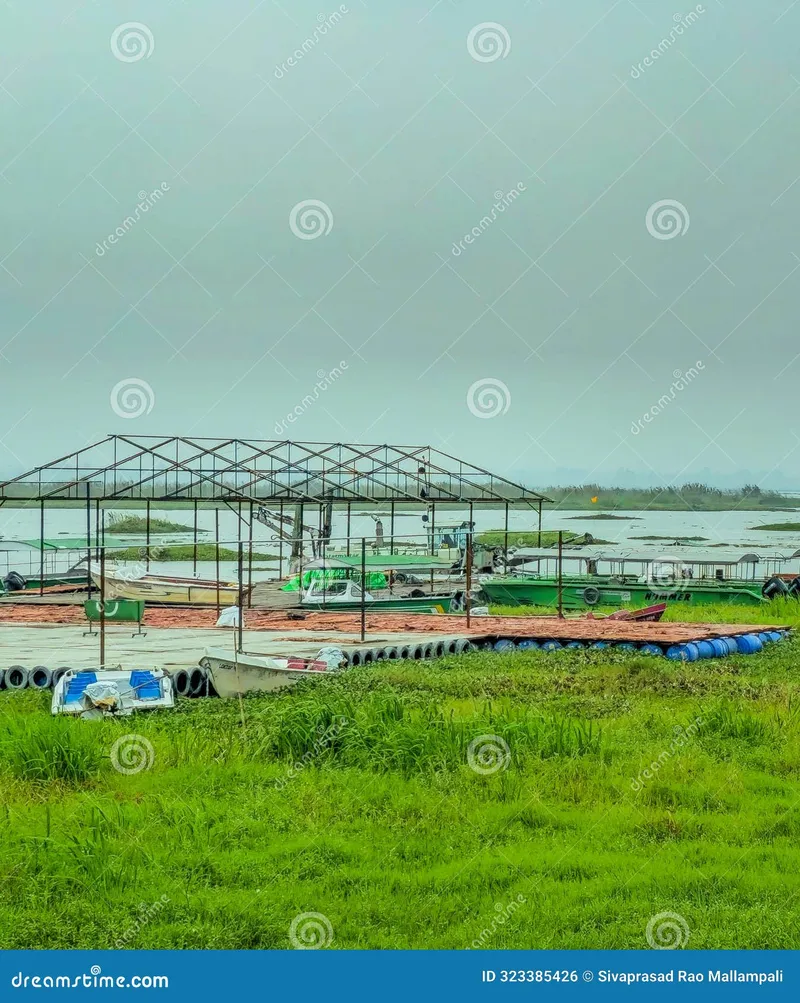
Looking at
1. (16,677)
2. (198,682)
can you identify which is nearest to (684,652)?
(198,682)

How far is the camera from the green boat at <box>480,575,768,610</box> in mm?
29672

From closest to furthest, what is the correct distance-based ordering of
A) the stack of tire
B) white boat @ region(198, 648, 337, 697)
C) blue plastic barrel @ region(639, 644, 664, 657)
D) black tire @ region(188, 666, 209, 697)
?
white boat @ region(198, 648, 337, 697) < black tire @ region(188, 666, 209, 697) < the stack of tire < blue plastic barrel @ region(639, 644, 664, 657)

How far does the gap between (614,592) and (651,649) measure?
514 inches

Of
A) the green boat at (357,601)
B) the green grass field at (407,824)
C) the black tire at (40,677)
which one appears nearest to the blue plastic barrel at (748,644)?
the green grass field at (407,824)

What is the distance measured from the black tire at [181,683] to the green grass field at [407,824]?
5.36ft

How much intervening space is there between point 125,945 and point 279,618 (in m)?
16.8

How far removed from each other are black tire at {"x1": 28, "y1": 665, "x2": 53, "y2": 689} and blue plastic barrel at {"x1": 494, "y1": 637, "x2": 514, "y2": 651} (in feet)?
21.9

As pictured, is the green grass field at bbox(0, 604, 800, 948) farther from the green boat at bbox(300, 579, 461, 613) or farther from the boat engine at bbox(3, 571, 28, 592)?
the boat engine at bbox(3, 571, 28, 592)

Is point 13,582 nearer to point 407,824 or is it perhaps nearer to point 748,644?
point 748,644

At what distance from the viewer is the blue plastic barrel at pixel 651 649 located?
685 inches

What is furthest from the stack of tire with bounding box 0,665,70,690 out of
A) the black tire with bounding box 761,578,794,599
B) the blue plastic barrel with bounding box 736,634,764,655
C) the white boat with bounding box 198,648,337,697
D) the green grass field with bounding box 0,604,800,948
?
the black tire with bounding box 761,578,794,599

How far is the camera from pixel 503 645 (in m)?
18.9

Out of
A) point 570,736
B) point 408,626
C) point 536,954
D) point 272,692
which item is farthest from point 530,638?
point 536,954

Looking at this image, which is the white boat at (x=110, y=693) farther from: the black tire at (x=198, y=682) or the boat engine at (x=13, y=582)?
the boat engine at (x=13, y=582)
